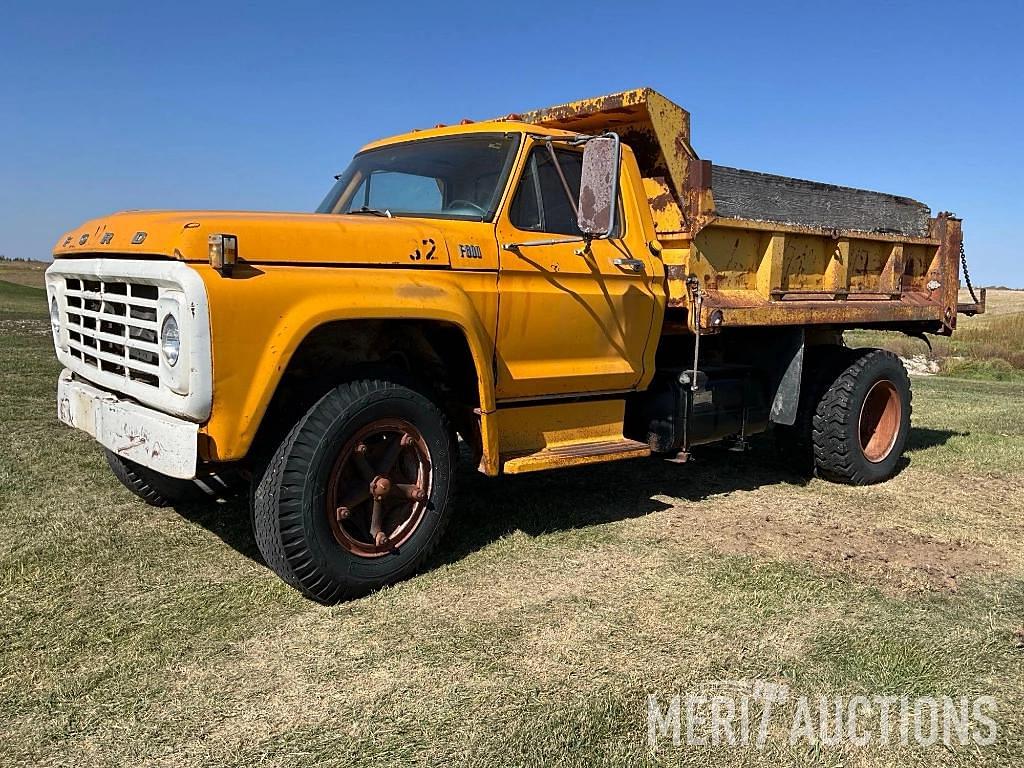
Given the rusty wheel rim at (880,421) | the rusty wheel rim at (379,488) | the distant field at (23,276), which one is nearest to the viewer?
the rusty wheel rim at (379,488)

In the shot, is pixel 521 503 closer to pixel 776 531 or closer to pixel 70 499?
pixel 776 531

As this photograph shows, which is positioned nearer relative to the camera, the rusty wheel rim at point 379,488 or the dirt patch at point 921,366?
the rusty wheel rim at point 379,488

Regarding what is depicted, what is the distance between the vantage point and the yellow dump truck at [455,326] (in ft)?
11.2

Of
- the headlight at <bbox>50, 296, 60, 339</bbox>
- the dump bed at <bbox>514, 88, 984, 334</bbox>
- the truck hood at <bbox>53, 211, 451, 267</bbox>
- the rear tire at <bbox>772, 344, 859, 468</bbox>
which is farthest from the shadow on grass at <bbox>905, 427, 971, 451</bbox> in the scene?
the headlight at <bbox>50, 296, 60, 339</bbox>

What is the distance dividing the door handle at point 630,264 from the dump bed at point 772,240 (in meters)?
0.38

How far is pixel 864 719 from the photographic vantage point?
2.92 meters

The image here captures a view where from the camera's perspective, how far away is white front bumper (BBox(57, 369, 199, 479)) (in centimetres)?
333

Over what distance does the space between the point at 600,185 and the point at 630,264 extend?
85cm

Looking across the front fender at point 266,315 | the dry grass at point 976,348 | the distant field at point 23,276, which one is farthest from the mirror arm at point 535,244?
the distant field at point 23,276

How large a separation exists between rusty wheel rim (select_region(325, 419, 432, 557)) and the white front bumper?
64cm

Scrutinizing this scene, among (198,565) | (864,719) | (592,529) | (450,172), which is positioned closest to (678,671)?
(864,719)

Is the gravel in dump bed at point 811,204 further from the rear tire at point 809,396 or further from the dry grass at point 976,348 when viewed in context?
the dry grass at point 976,348

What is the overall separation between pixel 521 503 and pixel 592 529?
0.62 meters

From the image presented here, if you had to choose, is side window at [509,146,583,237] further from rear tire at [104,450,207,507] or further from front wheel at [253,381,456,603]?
rear tire at [104,450,207,507]
